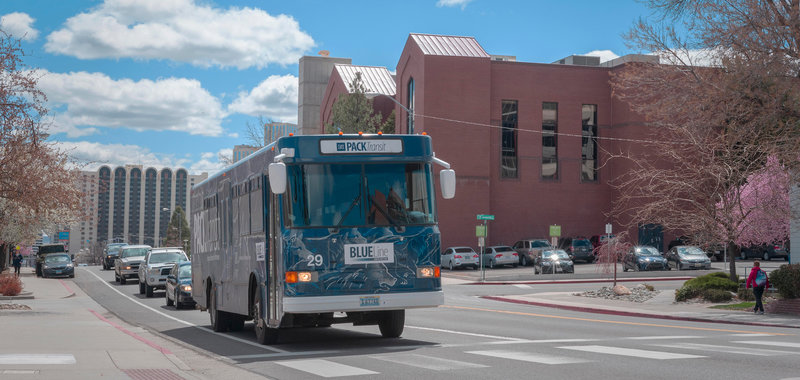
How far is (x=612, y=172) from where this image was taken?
63.7 metres

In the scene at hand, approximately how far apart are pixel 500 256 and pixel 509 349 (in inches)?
1676

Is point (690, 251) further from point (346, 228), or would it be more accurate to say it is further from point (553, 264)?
point (346, 228)

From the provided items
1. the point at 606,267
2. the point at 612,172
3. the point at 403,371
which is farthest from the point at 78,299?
the point at 612,172

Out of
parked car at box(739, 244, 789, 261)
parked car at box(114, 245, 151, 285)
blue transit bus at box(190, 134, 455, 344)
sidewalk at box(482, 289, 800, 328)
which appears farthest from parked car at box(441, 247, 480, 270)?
blue transit bus at box(190, 134, 455, 344)

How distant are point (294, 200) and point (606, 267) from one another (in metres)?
24.9

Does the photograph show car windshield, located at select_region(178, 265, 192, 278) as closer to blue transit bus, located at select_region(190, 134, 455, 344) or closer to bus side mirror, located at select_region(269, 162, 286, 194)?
blue transit bus, located at select_region(190, 134, 455, 344)

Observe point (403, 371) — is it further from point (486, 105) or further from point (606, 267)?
point (486, 105)

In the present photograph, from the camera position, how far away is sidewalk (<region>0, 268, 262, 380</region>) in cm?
1030

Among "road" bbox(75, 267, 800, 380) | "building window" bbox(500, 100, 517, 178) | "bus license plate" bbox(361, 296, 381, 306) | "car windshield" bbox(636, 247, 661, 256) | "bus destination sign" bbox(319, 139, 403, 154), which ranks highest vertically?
"building window" bbox(500, 100, 517, 178)

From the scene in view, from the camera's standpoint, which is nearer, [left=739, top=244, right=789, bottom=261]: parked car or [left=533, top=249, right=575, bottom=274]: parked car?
[left=533, top=249, right=575, bottom=274]: parked car

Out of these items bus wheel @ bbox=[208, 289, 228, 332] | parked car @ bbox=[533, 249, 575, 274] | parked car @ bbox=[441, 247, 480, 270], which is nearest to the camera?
bus wheel @ bbox=[208, 289, 228, 332]

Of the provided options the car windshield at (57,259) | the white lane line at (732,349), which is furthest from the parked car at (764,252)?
the white lane line at (732,349)

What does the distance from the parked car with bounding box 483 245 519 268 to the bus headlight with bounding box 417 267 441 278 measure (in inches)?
1675

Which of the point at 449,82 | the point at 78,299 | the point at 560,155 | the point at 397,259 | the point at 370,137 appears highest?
the point at 449,82
